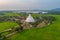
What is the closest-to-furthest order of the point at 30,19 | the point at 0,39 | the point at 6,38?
1. the point at 0,39
2. the point at 6,38
3. the point at 30,19

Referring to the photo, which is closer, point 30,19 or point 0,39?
point 0,39

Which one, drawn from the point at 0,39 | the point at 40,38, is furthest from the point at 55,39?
the point at 0,39

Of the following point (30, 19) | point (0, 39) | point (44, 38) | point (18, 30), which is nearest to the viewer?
point (0, 39)

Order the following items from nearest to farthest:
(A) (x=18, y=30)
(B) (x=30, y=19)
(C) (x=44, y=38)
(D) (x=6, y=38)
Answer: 1. (D) (x=6, y=38)
2. (C) (x=44, y=38)
3. (A) (x=18, y=30)
4. (B) (x=30, y=19)

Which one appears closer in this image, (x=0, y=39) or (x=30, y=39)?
(x=0, y=39)

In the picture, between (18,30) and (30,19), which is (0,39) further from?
(30,19)

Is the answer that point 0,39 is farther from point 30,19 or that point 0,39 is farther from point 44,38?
point 30,19

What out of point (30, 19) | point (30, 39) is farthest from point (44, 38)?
point (30, 19)

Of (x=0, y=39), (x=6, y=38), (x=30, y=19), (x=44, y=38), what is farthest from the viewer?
(x=30, y=19)
